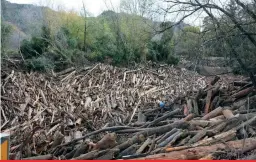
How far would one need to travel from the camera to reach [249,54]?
33.1 feet

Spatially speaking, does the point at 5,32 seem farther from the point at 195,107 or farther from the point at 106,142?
the point at 106,142

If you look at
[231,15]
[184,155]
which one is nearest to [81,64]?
[231,15]

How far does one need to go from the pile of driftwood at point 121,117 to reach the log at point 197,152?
2cm

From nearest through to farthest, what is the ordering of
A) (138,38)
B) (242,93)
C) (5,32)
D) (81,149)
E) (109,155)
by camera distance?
(109,155) → (81,149) → (242,93) → (5,32) → (138,38)

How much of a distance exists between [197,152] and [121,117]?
6.36 m

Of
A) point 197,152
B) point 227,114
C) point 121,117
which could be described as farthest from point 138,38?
point 197,152

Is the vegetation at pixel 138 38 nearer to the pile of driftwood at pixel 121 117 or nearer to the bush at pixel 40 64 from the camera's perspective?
the bush at pixel 40 64

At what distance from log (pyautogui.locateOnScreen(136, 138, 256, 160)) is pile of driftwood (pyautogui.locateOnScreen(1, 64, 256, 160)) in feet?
0.06

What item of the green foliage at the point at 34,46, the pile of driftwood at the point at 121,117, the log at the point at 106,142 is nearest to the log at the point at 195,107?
the pile of driftwood at the point at 121,117

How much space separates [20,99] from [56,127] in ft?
6.53

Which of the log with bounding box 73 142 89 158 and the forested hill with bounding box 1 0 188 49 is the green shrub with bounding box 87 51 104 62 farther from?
the log with bounding box 73 142 89 158

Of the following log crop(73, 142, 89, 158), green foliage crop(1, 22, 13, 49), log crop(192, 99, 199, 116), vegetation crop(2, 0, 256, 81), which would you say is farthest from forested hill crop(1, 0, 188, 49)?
log crop(73, 142, 89, 158)

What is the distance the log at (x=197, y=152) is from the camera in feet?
17.5

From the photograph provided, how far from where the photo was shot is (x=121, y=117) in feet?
38.3
